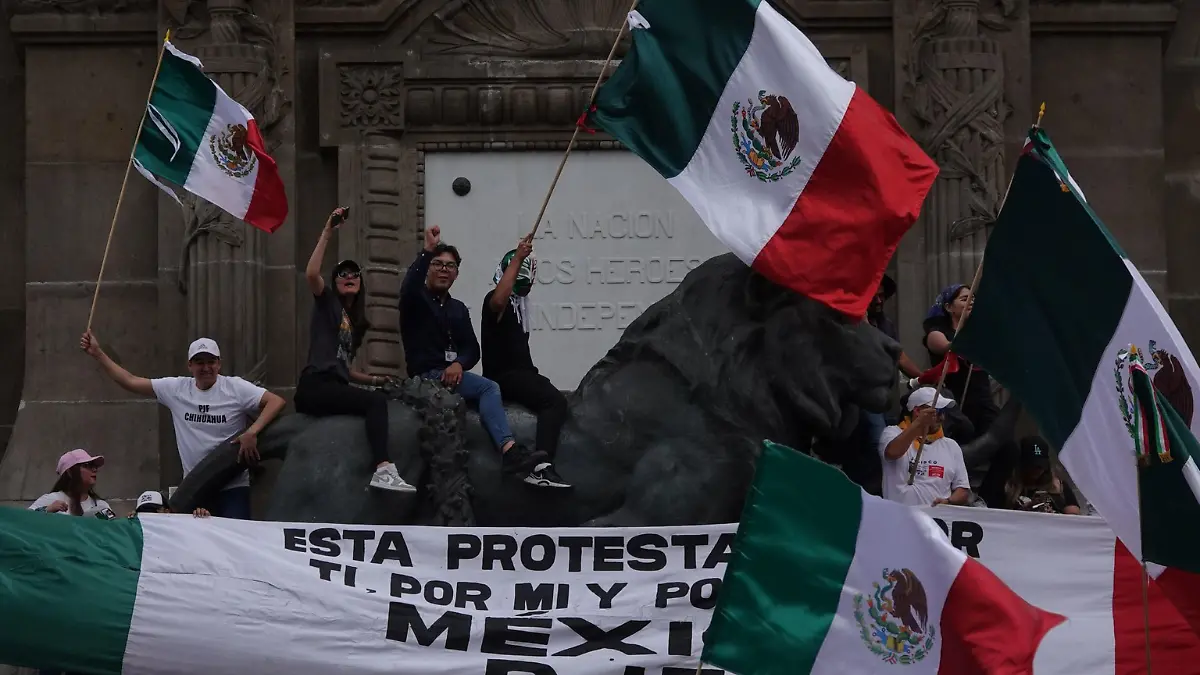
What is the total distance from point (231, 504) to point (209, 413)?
606mm

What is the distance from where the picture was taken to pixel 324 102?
19797mm

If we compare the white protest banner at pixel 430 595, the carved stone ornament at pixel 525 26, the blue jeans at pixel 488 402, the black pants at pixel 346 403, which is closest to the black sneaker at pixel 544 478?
the blue jeans at pixel 488 402

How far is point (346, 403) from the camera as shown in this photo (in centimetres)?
1541

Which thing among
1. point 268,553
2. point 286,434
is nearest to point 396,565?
point 268,553

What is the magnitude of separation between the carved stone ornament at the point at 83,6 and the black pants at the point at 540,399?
5.89 metres

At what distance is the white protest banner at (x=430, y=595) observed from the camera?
44.1 feet

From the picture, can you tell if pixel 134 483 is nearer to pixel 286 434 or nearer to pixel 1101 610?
pixel 286 434

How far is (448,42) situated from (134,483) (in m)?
4.13

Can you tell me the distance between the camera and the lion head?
49.8 ft

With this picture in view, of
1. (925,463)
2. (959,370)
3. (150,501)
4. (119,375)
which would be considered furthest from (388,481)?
(959,370)

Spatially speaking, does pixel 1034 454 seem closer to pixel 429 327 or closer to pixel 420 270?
pixel 429 327

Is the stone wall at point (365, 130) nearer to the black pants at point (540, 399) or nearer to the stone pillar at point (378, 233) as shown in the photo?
the stone pillar at point (378, 233)

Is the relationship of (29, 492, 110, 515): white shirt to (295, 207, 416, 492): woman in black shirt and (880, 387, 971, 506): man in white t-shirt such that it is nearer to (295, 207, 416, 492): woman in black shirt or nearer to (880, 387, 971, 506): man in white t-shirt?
(295, 207, 416, 492): woman in black shirt

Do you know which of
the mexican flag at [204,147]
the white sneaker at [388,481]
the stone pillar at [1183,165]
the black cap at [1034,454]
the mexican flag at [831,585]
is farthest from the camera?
the stone pillar at [1183,165]
